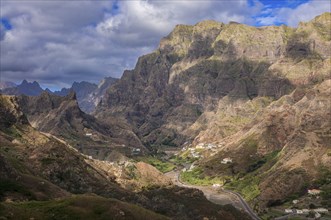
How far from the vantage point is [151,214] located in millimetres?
108188

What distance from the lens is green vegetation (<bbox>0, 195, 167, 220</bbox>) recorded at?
291 ft

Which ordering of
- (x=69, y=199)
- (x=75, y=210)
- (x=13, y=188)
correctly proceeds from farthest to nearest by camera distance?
1. (x=13, y=188)
2. (x=69, y=199)
3. (x=75, y=210)

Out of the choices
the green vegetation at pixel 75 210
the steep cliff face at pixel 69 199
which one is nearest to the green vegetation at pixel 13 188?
the steep cliff face at pixel 69 199

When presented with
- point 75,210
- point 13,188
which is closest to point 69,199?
point 75,210

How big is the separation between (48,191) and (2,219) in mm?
63722

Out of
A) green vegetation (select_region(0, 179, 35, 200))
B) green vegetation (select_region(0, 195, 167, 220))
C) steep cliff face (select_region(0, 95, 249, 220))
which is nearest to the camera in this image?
green vegetation (select_region(0, 195, 167, 220))

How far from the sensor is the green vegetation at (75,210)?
88550 mm

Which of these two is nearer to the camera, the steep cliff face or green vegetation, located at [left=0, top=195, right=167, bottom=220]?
green vegetation, located at [left=0, top=195, right=167, bottom=220]

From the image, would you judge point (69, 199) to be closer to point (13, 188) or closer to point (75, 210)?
point (75, 210)

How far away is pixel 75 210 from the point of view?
310ft

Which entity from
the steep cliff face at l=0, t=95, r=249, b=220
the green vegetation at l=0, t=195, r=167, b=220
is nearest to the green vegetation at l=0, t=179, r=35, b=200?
the steep cliff face at l=0, t=95, r=249, b=220

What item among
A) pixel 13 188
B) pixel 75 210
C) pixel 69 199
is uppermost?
pixel 13 188

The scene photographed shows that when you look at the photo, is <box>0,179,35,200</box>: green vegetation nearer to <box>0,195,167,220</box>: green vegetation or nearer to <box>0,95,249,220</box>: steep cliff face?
<box>0,95,249,220</box>: steep cliff face

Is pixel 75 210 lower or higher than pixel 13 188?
lower
